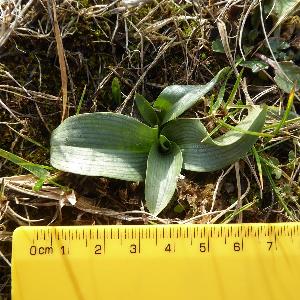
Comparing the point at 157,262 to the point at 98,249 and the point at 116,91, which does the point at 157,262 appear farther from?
the point at 116,91

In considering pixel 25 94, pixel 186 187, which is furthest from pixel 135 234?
pixel 25 94

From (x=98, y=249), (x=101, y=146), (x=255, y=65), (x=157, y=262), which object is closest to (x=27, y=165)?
(x=101, y=146)

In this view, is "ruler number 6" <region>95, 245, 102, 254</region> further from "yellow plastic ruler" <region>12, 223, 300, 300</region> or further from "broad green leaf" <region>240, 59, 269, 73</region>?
"broad green leaf" <region>240, 59, 269, 73</region>

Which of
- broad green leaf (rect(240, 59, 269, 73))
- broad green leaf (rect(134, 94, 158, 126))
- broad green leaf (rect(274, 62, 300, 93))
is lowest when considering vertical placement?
broad green leaf (rect(134, 94, 158, 126))

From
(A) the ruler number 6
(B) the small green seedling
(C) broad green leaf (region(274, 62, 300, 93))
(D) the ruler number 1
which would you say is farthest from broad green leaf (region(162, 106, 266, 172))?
(A) the ruler number 6

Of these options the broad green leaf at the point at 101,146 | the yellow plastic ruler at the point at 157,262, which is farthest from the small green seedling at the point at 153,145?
the yellow plastic ruler at the point at 157,262

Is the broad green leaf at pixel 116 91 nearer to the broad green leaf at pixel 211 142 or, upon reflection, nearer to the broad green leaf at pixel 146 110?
the broad green leaf at pixel 146 110

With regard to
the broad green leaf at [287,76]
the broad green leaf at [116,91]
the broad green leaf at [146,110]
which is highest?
the broad green leaf at [287,76]

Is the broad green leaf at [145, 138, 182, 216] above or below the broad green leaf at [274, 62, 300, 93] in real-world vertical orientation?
below

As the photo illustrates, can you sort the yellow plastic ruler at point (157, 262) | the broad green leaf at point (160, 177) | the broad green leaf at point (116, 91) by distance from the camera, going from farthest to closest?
the broad green leaf at point (116, 91), the broad green leaf at point (160, 177), the yellow plastic ruler at point (157, 262)
